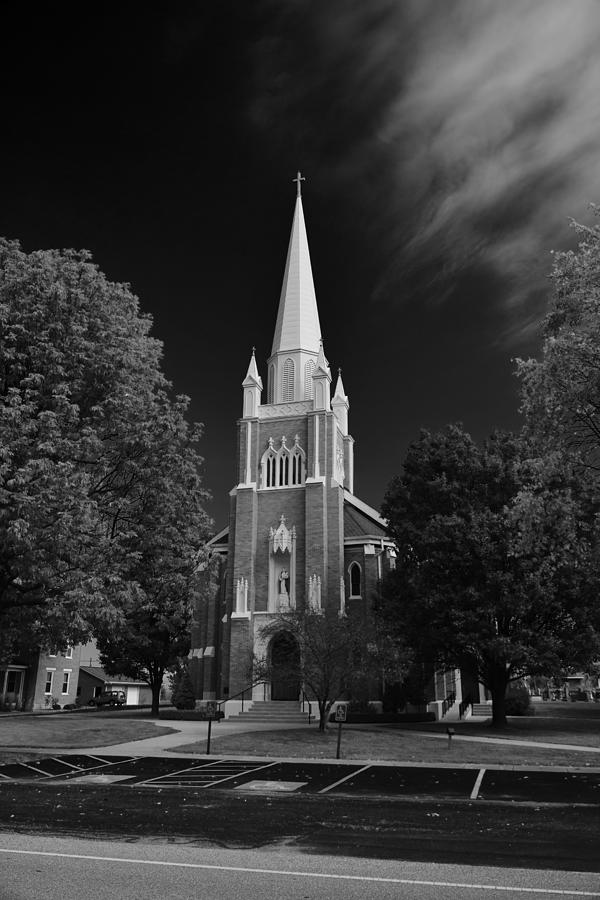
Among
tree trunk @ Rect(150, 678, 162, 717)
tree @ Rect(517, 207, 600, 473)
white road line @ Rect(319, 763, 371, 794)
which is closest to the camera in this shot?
white road line @ Rect(319, 763, 371, 794)

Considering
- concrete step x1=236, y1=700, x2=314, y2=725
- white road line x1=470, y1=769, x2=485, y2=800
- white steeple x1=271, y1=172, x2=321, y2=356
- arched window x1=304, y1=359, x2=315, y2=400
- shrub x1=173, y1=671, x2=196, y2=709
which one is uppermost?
white steeple x1=271, y1=172, x2=321, y2=356

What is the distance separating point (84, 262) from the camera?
1856 centimetres

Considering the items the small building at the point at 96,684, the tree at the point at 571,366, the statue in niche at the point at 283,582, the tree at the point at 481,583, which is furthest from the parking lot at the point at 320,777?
the small building at the point at 96,684

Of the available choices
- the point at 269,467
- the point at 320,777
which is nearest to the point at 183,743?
the point at 320,777

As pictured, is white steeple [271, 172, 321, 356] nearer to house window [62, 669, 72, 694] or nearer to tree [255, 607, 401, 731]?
tree [255, 607, 401, 731]

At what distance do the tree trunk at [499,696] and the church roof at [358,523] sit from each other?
46.0ft

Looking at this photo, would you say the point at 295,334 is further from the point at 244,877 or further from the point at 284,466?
the point at 244,877

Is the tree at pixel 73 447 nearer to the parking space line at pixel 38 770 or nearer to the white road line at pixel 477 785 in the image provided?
the parking space line at pixel 38 770

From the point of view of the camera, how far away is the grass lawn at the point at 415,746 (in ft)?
63.5

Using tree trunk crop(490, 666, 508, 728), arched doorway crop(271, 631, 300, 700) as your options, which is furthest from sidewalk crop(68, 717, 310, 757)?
tree trunk crop(490, 666, 508, 728)

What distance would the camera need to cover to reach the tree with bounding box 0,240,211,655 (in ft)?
48.8

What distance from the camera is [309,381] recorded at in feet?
155

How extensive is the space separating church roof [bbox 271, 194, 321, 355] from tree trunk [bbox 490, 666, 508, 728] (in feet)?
84.2

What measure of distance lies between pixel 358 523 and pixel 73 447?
3080cm
